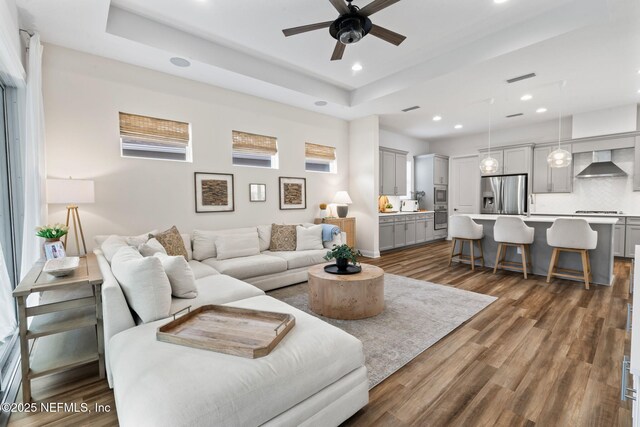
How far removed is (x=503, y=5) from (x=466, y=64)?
0.76 m

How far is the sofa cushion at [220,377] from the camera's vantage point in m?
1.12

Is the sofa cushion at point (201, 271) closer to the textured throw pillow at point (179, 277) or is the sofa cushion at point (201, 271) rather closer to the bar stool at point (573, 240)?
the textured throw pillow at point (179, 277)

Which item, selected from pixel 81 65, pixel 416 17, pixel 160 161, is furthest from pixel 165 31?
pixel 416 17

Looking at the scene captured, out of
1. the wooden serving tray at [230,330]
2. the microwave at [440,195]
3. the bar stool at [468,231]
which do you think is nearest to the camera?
the wooden serving tray at [230,330]

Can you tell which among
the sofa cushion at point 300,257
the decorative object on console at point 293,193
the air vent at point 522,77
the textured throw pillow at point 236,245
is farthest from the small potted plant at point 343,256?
the air vent at point 522,77

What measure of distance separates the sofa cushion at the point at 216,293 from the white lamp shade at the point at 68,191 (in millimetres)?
1468

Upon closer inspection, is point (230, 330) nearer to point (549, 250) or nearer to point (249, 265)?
point (249, 265)

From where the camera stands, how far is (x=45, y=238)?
2.63m

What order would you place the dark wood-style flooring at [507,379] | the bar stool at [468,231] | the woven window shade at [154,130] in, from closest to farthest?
the dark wood-style flooring at [507,379]
the woven window shade at [154,130]
the bar stool at [468,231]

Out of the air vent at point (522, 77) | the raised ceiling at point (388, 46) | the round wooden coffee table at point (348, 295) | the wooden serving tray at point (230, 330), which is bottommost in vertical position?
the round wooden coffee table at point (348, 295)

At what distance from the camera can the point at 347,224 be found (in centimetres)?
583

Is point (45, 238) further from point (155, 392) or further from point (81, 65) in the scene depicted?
point (155, 392)

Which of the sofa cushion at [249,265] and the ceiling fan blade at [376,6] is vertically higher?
the ceiling fan blade at [376,6]

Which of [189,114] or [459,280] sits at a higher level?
[189,114]
